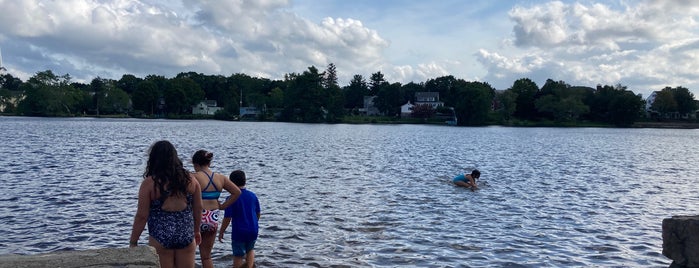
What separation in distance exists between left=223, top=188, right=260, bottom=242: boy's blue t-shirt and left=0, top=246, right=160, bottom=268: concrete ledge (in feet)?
9.48

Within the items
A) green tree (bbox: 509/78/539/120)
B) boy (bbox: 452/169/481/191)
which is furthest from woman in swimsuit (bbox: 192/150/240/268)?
green tree (bbox: 509/78/539/120)

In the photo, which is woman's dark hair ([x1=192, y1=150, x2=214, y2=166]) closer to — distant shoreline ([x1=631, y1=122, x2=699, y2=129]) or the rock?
the rock

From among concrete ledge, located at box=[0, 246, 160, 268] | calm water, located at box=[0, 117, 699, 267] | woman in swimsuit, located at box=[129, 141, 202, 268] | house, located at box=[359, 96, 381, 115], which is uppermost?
house, located at box=[359, 96, 381, 115]

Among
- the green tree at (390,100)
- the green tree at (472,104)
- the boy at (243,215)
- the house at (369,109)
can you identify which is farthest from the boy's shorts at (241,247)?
the house at (369,109)

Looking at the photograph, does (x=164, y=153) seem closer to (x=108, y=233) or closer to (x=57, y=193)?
(x=108, y=233)

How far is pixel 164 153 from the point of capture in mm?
6227

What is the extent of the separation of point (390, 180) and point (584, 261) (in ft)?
49.5

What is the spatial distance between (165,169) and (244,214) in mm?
2949

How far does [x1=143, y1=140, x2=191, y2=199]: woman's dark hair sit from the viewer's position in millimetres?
6207

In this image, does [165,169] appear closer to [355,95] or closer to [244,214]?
[244,214]

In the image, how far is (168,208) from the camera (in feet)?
21.3

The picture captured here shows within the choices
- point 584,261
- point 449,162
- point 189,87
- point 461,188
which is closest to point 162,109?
point 189,87

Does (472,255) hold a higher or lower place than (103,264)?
lower

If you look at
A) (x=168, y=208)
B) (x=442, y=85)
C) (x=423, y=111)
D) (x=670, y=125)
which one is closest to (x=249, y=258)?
(x=168, y=208)
